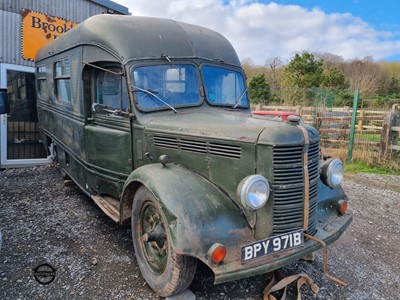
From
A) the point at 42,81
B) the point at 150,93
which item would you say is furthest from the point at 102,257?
the point at 42,81

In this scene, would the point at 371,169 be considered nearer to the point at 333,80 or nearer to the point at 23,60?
the point at 23,60

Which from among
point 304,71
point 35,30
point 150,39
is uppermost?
point 304,71

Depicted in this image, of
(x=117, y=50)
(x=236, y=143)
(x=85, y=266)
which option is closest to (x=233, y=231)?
(x=236, y=143)

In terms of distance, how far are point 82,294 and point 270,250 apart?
177cm

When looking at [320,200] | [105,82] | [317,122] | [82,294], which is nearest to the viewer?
[82,294]

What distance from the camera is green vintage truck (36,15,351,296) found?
2605 millimetres

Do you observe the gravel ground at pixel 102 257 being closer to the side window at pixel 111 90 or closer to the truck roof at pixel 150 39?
the side window at pixel 111 90

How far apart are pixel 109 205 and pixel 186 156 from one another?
60.3 inches

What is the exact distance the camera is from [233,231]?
2625 millimetres

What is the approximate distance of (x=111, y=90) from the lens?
404 centimetres

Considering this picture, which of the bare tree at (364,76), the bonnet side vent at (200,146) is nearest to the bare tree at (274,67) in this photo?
the bare tree at (364,76)

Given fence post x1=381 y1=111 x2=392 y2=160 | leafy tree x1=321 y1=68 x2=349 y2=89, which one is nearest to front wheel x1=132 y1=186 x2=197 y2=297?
fence post x1=381 y1=111 x2=392 y2=160

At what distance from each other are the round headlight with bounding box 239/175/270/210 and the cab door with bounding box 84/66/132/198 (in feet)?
5.74

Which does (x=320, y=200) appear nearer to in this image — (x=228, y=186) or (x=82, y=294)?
(x=228, y=186)
